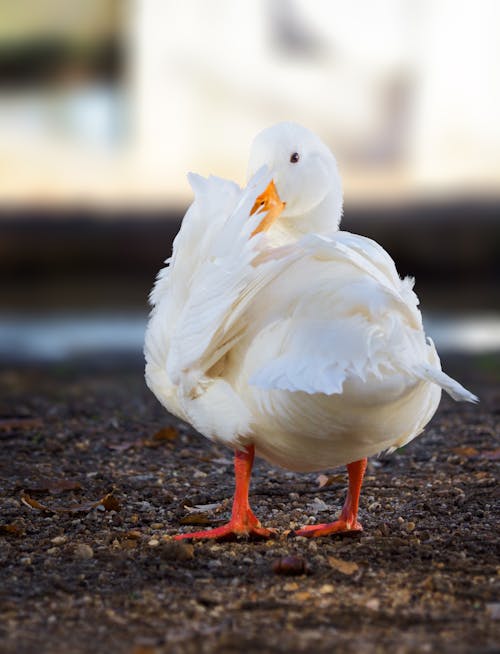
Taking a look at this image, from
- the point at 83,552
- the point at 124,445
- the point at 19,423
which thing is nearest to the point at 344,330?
the point at 83,552

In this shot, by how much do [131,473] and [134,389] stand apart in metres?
2.21

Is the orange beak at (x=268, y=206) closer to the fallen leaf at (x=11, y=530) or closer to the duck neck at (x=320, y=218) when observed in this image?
the duck neck at (x=320, y=218)

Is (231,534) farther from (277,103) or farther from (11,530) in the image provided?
(277,103)

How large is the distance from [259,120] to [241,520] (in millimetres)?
9186

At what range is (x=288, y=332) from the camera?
3137mm

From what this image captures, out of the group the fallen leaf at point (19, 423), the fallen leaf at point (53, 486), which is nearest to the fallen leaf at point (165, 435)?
the fallen leaf at point (19, 423)

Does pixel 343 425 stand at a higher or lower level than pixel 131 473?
higher

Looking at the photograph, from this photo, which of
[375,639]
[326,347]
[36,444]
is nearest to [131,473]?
[36,444]

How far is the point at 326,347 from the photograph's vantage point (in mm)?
2930

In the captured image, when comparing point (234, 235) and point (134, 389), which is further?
point (134, 389)

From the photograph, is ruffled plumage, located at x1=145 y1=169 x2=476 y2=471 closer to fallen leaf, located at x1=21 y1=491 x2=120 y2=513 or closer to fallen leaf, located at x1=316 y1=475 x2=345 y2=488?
fallen leaf, located at x1=21 y1=491 x2=120 y2=513

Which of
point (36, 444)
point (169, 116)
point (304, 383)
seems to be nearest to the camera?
point (304, 383)

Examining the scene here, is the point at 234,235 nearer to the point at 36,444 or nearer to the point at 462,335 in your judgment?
the point at 36,444

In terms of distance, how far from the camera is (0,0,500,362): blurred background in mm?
11984
